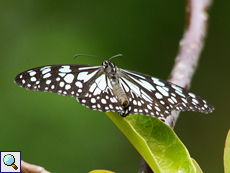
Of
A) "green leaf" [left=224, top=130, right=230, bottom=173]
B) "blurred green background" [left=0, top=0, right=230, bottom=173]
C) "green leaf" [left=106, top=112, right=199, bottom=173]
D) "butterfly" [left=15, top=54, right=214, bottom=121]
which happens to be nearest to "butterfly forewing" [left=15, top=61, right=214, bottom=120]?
"butterfly" [left=15, top=54, right=214, bottom=121]

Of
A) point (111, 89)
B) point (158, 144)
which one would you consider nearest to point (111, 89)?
point (111, 89)

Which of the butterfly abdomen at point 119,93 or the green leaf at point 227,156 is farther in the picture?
the butterfly abdomen at point 119,93

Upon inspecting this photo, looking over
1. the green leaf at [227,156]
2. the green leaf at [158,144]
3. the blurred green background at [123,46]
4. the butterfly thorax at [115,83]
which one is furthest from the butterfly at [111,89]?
the blurred green background at [123,46]

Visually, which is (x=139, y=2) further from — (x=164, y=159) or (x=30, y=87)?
(x=164, y=159)

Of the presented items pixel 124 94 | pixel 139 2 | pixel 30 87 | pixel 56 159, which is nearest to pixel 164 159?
pixel 124 94

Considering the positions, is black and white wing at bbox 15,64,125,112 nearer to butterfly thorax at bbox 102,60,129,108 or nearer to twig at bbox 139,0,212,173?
butterfly thorax at bbox 102,60,129,108

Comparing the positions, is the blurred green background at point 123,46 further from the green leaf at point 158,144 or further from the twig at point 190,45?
the green leaf at point 158,144
